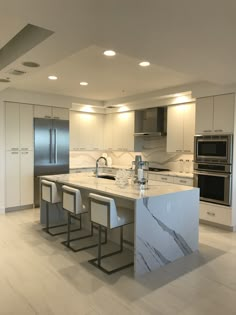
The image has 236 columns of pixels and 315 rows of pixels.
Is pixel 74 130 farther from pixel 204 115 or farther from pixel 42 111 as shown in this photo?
pixel 204 115

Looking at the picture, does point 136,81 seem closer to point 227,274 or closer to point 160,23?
point 160,23

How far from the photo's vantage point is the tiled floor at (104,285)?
7.43ft

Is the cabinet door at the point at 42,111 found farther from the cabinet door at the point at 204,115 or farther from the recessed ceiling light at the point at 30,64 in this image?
the cabinet door at the point at 204,115

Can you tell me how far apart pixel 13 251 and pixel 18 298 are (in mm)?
1142

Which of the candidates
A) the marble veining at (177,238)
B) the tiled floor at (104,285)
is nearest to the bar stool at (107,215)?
the tiled floor at (104,285)

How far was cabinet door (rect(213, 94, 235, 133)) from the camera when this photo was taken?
4203mm

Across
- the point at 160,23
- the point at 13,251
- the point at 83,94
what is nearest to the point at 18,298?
the point at 13,251

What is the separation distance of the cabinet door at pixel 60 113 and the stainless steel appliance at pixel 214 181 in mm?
3137

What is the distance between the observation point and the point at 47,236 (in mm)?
4004

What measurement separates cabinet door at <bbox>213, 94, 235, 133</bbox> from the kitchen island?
1.46m

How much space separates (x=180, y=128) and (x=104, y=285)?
3546mm

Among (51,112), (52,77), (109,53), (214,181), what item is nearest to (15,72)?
(52,77)

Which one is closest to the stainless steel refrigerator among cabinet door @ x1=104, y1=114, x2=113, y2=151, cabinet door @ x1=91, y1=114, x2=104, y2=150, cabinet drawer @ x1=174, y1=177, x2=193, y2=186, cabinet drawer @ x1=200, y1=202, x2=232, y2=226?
cabinet door @ x1=91, y1=114, x2=104, y2=150

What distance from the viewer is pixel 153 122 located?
5.85 meters
